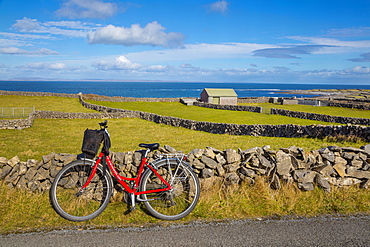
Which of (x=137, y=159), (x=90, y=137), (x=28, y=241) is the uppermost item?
(x=90, y=137)

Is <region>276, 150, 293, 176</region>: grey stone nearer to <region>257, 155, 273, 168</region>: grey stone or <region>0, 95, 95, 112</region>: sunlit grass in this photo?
<region>257, 155, 273, 168</region>: grey stone

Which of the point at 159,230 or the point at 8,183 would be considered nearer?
the point at 159,230

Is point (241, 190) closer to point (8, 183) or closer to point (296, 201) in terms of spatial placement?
point (296, 201)

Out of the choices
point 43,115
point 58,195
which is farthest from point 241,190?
point 43,115

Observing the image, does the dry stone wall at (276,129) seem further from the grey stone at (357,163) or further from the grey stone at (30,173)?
the grey stone at (30,173)

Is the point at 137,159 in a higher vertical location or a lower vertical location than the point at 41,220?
higher

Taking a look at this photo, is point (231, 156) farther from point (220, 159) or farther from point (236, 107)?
point (236, 107)

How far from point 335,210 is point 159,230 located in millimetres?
3444

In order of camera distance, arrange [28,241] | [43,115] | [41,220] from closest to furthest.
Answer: [28,241] < [41,220] < [43,115]

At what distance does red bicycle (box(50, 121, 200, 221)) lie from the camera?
17.2ft

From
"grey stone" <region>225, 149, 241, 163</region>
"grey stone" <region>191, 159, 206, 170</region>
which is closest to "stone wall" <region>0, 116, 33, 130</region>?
Answer: "grey stone" <region>191, 159, 206, 170</region>

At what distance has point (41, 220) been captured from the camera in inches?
198

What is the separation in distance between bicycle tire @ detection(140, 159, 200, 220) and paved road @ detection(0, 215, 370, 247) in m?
0.47

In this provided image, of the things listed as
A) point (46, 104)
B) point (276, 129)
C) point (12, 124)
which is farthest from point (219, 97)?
point (12, 124)
